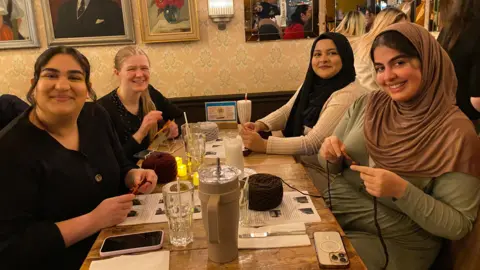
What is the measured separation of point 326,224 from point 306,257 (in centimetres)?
19

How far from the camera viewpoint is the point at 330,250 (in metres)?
1.07

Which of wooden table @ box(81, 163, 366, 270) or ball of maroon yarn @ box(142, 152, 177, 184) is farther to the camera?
ball of maroon yarn @ box(142, 152, 177, 184)

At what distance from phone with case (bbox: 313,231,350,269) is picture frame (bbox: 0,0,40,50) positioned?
9.61ft

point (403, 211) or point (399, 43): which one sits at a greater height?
point (399, 43)

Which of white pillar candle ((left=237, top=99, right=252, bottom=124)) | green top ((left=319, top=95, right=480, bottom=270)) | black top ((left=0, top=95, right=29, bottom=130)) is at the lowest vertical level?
green top ((left=319, top=95, right=480, bottom=270))

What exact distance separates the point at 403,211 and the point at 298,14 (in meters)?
2.28

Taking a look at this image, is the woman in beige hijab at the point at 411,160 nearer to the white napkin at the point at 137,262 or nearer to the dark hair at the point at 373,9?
the white napkin at the point at 137,262

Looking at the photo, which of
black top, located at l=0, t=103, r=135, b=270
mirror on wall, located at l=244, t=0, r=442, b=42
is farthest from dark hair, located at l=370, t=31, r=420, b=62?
mirror on wall, located at l=244, t=0, r=442, b=42

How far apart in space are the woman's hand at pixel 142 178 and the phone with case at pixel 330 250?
680 mm

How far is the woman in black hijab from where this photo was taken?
6.66ft

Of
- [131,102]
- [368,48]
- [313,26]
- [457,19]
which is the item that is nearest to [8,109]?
[131,102]

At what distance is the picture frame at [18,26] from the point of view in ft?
10.1

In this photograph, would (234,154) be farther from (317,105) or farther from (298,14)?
(298,14)

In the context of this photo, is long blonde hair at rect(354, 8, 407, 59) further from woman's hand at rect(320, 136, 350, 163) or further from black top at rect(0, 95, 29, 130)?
black top at rect(0, 95, 29, 130)
